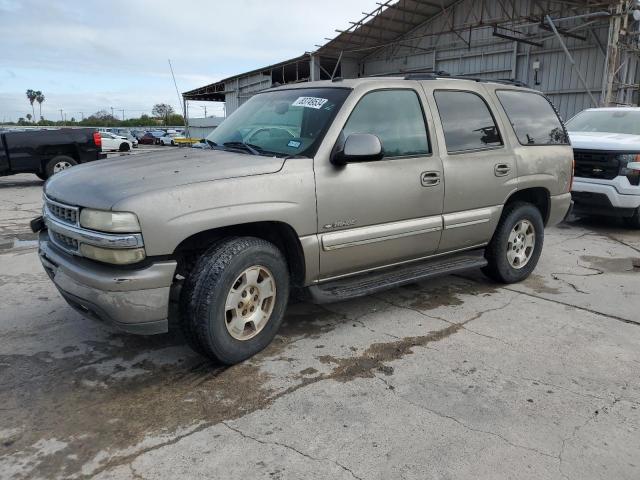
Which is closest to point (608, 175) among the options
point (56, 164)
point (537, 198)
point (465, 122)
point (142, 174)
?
point (537, 198)

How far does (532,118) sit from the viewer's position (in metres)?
5.20

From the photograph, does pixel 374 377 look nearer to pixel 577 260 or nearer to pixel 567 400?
pixel 567 400

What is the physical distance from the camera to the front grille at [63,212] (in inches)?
125

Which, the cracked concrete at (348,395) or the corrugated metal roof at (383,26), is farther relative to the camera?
the corrugated metal roof at (383,26)

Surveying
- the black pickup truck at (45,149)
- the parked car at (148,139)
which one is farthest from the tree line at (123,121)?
the black pickup truck at (45,149)

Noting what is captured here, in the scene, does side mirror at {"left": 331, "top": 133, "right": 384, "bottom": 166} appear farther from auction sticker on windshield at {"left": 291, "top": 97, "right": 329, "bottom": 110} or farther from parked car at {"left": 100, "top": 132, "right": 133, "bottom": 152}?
parked car at {"left": 100, "top": 132, "right": 133, "bottom": 152}

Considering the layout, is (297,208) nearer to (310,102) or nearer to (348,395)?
(310,102)

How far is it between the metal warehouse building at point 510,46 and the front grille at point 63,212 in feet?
43.0

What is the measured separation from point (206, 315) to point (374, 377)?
3.65 feet

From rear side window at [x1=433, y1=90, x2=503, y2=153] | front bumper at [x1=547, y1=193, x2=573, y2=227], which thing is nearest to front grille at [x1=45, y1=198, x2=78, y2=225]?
rear side window at [x1=433, y1=90, x2=503, y2=153]

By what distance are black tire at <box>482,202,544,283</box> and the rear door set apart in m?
0.16

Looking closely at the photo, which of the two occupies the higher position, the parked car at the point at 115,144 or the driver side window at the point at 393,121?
the driver side window at the point at 393,121

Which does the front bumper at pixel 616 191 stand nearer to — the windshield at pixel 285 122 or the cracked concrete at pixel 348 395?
the cracked concrete at pixel 348 395

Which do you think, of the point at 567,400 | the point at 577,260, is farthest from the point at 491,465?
the point at 577,260
